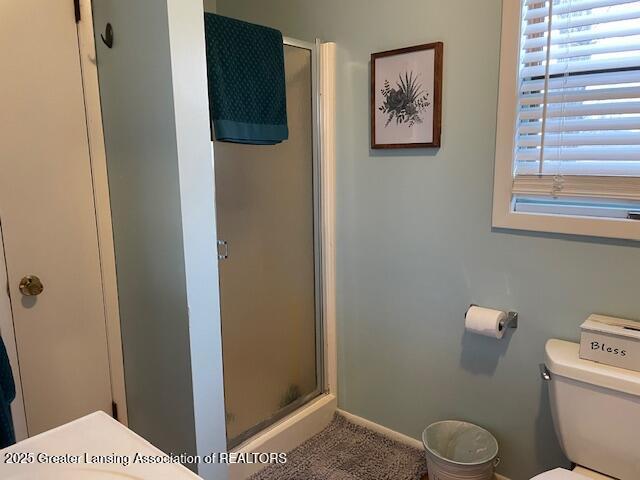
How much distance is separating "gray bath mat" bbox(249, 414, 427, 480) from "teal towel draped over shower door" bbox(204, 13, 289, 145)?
134 cm

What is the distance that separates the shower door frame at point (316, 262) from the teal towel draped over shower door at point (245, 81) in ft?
0.65

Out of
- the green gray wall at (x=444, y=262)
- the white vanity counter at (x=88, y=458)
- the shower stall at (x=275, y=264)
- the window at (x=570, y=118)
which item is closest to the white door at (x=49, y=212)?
the shower stall at (x=275, y=264)

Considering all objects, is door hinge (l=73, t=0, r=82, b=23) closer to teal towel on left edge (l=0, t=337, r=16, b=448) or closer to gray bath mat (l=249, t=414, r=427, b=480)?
teal towel on left edge (l=0, t=337, r=16, b=448)

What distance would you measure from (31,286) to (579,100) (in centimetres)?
193

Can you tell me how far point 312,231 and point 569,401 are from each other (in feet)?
4.01

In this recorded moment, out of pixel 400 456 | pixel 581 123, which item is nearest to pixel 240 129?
pixel 581 123

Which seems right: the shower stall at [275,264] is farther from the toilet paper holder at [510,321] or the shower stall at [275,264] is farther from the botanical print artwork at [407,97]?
the toilet paper holder at [510,321]

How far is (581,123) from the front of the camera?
153cm

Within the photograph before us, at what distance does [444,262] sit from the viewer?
1.90m

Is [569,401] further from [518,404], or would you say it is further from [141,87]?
[141,87]

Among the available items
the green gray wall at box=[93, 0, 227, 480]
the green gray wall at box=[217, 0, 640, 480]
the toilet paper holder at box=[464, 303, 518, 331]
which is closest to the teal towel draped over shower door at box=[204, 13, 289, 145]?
the green gray wall at box=[93, 0, 227, 480]

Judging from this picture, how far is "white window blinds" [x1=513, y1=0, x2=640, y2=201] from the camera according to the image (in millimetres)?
1444

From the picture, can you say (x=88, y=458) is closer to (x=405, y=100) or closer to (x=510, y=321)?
(x=510, y=321)

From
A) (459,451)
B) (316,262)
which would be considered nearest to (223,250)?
(316,262)
